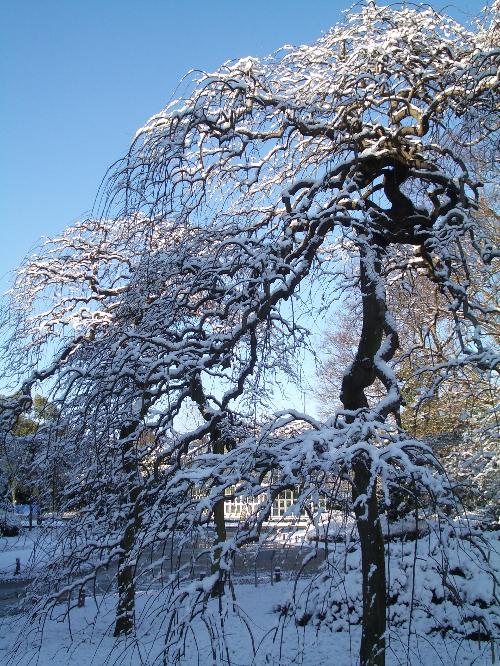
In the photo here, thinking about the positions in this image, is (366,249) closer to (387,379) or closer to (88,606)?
(387,379)

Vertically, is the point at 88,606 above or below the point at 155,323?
below

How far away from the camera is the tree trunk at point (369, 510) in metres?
3.50

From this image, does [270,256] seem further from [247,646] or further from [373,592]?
[247,646]

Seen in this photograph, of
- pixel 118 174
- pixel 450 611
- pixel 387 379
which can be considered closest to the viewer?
pixel 387 379

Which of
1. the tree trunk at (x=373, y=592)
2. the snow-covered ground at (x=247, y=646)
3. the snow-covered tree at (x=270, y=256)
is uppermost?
the snow-covered tree at (x=270, y=256)

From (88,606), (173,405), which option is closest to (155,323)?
(173,405)

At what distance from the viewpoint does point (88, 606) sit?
12.7 m

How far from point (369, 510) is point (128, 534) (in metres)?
1.72

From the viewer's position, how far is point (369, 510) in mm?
3910

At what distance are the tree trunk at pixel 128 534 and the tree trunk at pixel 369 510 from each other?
1452 millimetres

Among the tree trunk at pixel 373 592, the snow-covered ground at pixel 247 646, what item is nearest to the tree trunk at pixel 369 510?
the tree trunk at pixel 373 592

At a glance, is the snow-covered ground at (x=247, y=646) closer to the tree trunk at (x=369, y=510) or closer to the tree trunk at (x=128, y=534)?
the tree trunk at (x=128, y=534)

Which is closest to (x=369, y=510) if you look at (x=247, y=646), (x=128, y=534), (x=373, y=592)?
(x=373, y=592)

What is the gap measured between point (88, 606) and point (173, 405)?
33.2ft
